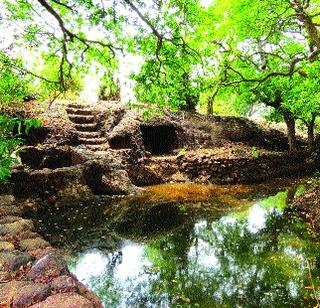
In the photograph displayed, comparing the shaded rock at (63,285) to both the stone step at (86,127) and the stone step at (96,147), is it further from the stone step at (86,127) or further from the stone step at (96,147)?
the stone step at (86,127)

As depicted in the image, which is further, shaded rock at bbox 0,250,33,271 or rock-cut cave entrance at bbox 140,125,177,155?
rock-cut cave entrance at bbox 140,125,177,155

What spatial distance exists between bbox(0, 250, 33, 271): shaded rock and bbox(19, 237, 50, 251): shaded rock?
23 centimetres

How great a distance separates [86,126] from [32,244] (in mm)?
13640

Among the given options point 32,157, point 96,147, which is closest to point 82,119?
point 96,147

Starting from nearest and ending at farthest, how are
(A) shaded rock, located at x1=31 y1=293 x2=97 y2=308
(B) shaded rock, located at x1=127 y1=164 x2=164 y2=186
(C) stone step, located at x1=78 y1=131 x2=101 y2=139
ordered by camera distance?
(A) shaded rock, located at x1=31 y1=293 x2=97 y2=308, (B) shaded rock, located at x1=127 y1=164 x2=164 y2=186, (C) stone step, located at x1=78 y1=131 x2=101 y2=139

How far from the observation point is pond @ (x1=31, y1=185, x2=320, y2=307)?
5320mm

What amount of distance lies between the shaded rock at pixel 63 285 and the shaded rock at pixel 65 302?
11 cm

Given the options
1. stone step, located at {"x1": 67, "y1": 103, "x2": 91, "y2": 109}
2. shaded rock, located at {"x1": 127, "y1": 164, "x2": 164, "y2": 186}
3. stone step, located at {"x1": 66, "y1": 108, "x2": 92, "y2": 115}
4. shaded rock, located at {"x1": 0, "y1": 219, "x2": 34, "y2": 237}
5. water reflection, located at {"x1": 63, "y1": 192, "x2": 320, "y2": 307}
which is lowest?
water reflection, located at {"x1": 63, "y1": 192, "x2": 320, "y2": 307}

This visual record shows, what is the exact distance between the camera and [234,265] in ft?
21.2

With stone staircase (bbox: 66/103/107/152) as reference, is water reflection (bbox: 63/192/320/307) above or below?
below

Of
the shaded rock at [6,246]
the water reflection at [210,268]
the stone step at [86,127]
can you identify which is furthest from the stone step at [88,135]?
the shaded rock at [6,246]

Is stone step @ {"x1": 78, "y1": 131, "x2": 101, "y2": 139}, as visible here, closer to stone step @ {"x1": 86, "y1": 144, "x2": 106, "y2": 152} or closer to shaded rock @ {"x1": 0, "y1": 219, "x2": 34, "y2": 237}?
stone step @ {"x1": 86, "y1": 144, "x2": 106, "y2": 152}

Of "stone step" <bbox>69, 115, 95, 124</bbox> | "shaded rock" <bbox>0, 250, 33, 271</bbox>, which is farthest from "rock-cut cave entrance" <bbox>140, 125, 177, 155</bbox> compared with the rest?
"shaded rock" <bbox>0, 250, 33, 271</bbox>

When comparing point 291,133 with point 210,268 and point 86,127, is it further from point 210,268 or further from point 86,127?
point 210,268
